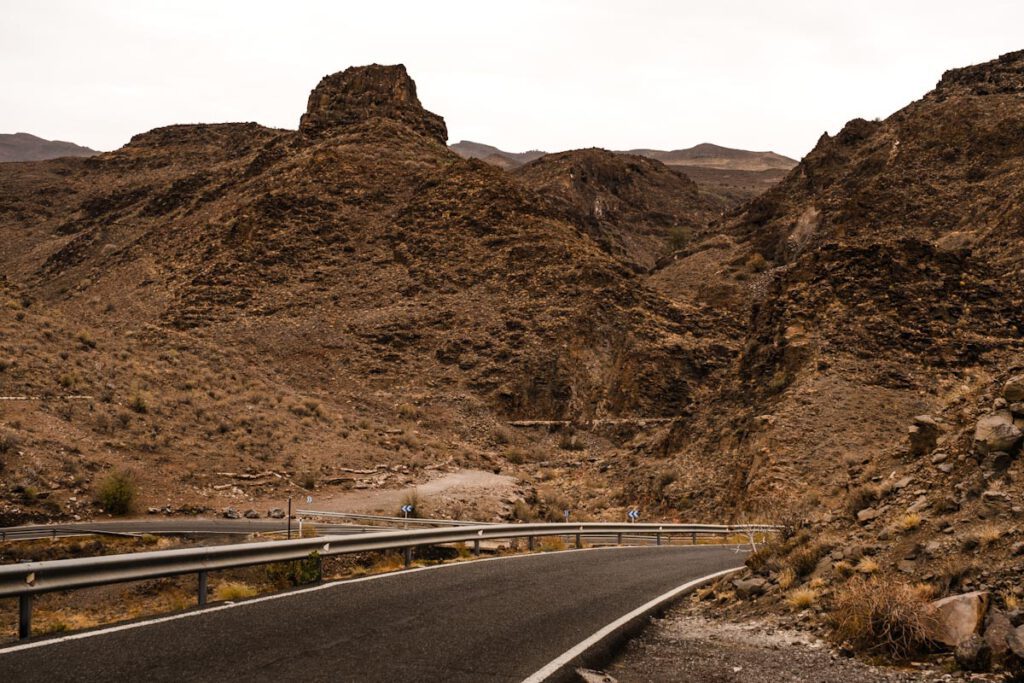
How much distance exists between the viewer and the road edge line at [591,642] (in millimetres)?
6250

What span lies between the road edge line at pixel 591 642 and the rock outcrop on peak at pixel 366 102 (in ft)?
282

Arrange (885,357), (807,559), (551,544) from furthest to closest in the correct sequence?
1. (885,357)
2. (551,544)
3. (807,559)

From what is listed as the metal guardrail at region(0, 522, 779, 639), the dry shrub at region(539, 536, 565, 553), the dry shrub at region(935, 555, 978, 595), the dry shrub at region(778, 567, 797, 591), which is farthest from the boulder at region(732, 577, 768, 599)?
the dry shrub at region(539, 536, 565, 553)

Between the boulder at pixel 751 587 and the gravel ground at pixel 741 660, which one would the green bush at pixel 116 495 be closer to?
the boulder at pixel 751 587

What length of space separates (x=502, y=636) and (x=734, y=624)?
126 inches

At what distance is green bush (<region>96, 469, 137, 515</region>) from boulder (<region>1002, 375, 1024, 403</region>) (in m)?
25.5

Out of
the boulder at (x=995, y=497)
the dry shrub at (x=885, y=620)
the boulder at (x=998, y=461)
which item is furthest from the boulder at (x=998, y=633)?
the boulder at (x=998, y=461)

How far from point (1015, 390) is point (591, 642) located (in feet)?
19.5

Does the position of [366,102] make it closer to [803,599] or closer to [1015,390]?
[1015,390]

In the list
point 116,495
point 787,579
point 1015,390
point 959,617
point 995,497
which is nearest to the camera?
point 959,617

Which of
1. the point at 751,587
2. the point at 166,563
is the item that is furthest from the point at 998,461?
the point at 166,563

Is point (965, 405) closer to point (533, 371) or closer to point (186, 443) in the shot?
point (186, 443)

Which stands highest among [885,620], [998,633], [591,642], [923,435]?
[923,435]

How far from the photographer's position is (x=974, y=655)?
19.8ft
